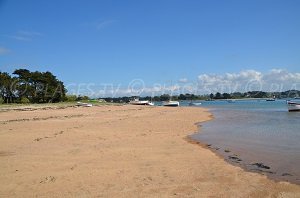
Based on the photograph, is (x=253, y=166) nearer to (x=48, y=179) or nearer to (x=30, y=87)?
(x=48, y=179)

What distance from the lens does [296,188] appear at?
7.11 meters

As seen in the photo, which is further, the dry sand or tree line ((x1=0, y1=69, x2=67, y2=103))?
tree line ((x1=0, y1=69, x2=67, y2=103))

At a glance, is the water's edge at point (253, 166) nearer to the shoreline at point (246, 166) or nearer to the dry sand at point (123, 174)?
the shoreline at point (246, 166)

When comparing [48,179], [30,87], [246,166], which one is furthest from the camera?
[30,87]

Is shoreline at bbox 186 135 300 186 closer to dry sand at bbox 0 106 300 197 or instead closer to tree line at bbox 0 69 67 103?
dry sand at bbox 0 106 300 197

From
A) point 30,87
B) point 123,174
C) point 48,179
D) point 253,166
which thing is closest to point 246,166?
point 253,166

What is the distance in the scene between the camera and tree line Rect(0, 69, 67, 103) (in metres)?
76.6

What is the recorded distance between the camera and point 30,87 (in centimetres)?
8200

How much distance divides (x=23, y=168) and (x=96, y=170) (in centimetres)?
187

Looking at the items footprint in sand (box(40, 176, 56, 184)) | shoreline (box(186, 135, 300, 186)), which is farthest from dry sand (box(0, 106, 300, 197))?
shoreline (box(186, 135, 300, 186))

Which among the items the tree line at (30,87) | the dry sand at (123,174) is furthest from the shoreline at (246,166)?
the tree line at (30,87)

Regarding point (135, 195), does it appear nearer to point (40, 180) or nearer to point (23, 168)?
point (40, 180)

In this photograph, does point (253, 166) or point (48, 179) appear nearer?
point (48, 179)

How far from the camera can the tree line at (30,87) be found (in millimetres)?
76562
